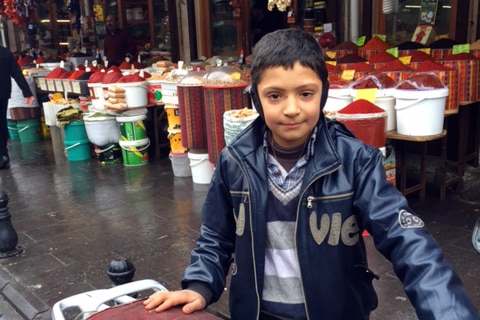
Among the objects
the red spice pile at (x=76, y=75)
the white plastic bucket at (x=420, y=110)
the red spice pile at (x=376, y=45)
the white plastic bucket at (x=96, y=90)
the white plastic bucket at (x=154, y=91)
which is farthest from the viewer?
the red spice pile at (x=76, y=75)

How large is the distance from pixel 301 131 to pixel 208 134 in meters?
4.61

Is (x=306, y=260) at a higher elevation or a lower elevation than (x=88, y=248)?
higher

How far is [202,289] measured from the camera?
184 cm

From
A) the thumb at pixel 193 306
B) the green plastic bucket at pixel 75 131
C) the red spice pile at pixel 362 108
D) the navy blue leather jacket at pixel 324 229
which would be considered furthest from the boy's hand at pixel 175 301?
the green plastic bucket at pixel 75 131

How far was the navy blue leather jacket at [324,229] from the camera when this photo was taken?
1569mm

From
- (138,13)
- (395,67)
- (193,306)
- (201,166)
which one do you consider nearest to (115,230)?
(201,166)

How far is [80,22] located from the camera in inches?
544

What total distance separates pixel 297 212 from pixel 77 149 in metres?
7.30

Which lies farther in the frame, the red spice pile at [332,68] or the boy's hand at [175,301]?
the red spice pile at [332,68]

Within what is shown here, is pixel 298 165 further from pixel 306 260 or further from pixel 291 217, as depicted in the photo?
pixel 306 260

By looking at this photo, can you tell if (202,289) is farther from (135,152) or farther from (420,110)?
(135,152)

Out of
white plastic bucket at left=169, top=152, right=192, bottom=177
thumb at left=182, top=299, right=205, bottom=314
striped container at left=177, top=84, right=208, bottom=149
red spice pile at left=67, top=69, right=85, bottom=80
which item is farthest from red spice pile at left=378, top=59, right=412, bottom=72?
red spice pile at left=67, top=69, right=85, bottom=80

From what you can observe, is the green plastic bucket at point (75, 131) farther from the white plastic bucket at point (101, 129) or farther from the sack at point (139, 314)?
the sack at point (139, 314)

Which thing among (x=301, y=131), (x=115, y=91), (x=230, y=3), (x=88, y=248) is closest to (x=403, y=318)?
(x=301, y=131)
